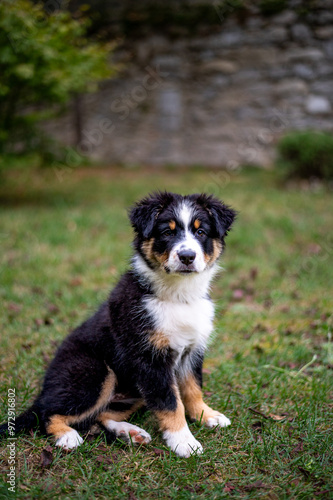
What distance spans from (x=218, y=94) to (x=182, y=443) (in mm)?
9767

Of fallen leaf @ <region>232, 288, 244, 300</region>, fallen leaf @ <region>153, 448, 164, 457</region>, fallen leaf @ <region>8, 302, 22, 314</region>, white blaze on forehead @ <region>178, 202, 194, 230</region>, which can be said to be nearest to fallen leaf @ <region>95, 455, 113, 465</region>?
fallen leaf @ <region>153, 448, 164, 457</region>

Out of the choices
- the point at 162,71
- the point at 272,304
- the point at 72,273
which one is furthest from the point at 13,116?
the point at 272,304

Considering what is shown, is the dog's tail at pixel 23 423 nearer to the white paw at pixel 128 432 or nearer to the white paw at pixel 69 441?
the white paw at pixel 69 441

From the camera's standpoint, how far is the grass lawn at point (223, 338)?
2.38m

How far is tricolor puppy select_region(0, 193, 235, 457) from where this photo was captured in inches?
104

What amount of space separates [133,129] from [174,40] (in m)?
2.31

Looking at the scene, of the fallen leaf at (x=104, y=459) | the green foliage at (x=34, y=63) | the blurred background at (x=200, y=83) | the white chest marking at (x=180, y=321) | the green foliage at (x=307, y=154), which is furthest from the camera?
the blurred background at (x=200, y=83)

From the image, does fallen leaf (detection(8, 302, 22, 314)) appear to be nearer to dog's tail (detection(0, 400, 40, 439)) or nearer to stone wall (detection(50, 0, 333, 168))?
dog's tail (detection(0, 400, 40, 439))

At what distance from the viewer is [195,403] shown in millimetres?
2936

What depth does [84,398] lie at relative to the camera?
266cm

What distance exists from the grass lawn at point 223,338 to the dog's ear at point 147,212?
4.04 feet

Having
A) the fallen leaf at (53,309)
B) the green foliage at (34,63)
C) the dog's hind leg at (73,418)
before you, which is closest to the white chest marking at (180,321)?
the dog's hind leg at (73,418)

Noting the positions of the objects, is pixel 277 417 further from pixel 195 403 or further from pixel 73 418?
pixel 73 418

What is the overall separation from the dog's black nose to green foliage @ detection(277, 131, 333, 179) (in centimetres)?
667
